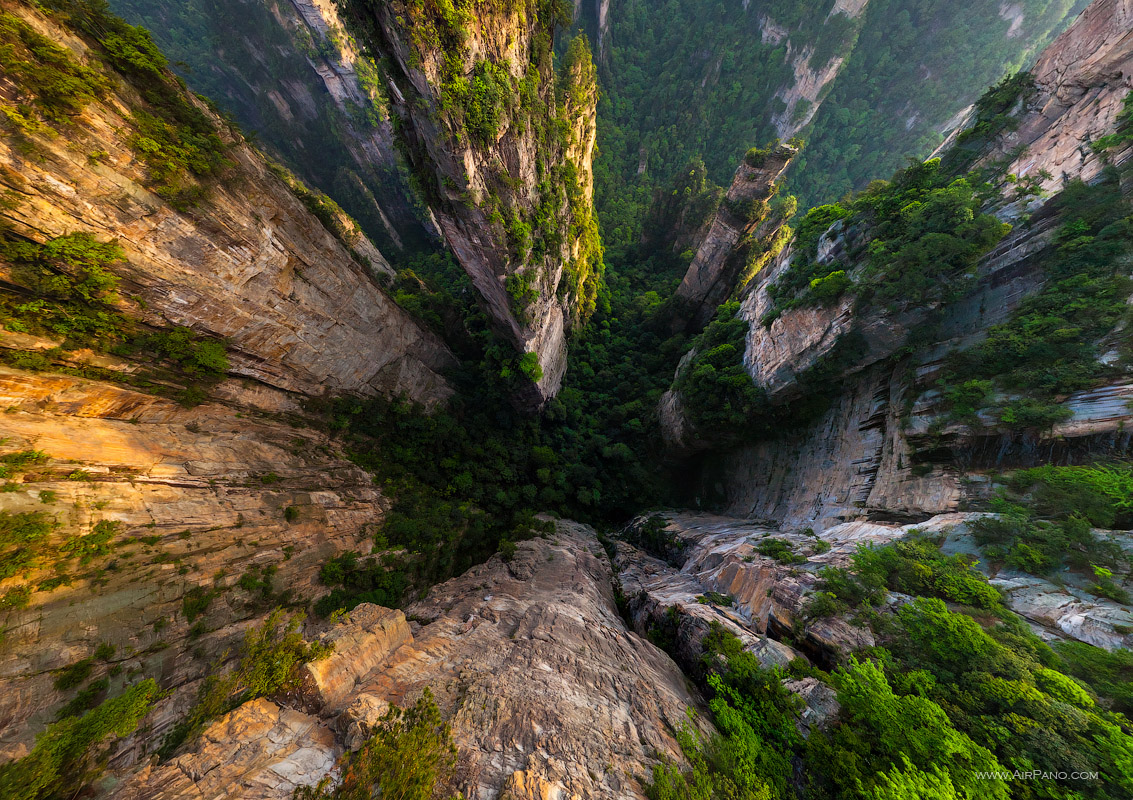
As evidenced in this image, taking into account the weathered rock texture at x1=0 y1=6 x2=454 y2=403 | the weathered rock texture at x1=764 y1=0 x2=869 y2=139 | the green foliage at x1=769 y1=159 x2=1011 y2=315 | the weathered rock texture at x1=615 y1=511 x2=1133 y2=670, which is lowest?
the weathered rock texture at x1=615 y1=511 x2=1133 y2=670

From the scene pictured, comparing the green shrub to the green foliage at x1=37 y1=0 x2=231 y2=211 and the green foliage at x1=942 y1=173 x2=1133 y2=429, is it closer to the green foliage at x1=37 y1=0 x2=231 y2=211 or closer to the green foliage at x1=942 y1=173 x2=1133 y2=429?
the green foliage at x1=37 y1=0 x2=231 y2=211

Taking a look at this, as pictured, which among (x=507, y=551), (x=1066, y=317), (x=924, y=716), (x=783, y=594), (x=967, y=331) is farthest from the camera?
(x=507, y=551)

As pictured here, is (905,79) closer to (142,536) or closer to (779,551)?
(779,551)

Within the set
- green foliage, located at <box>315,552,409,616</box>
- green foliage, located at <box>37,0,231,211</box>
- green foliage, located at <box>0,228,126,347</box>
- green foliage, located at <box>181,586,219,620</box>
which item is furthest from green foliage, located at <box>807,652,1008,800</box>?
green foliage, located at <box>37,0,231,211</box>

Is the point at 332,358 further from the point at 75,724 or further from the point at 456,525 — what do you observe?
the point at 75,724

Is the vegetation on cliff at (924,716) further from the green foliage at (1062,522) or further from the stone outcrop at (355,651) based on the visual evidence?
the stone outcrop at (355,651)

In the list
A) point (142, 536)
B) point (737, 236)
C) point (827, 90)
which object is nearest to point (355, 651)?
point (142, 536)
